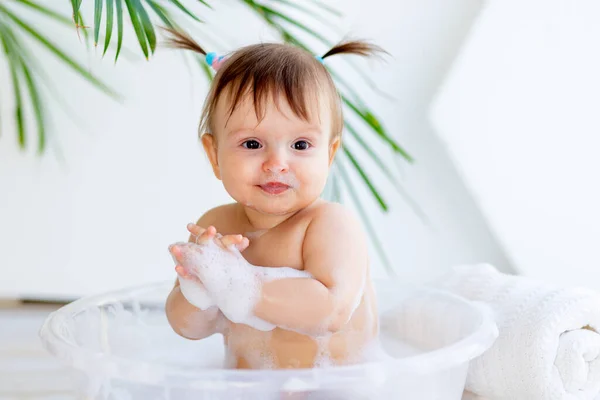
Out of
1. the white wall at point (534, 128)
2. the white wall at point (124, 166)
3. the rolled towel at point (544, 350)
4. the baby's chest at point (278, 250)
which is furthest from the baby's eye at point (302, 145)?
the white wall at point (534, 128)

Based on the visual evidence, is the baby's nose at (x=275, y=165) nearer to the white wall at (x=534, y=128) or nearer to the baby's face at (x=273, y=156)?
the baby's face at (x=273, y=156)

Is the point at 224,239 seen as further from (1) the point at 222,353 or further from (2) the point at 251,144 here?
(1) the point at 222,353

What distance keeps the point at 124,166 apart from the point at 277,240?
2.57 feet

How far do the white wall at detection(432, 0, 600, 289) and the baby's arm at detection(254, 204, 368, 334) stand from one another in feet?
3.05

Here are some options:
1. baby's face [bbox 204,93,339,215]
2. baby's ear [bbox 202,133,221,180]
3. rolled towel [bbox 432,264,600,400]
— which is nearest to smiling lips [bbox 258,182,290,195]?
baby's face [bbox 204,93,339,215]

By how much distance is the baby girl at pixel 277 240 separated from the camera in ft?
2.60

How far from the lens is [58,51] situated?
146 centimetres

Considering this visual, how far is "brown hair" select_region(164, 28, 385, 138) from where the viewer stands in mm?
841

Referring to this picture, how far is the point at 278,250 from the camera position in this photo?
88 centimetres

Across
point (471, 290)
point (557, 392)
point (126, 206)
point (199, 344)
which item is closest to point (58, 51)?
point (126, 206)

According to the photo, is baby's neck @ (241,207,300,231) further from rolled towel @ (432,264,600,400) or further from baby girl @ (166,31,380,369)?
rolled towel @ (432,264,600,400)

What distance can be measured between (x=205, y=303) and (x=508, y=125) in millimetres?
1131

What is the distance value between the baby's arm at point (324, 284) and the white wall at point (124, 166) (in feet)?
2.57

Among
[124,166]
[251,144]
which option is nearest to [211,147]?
→ [251,144]
